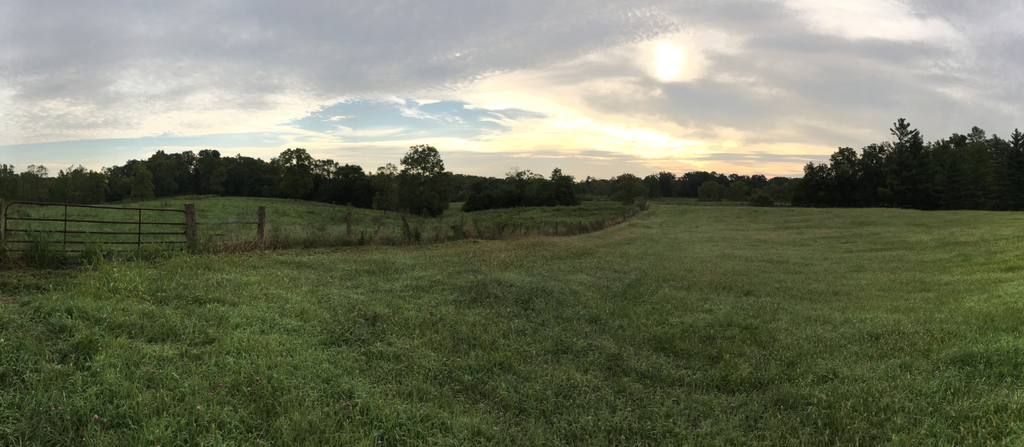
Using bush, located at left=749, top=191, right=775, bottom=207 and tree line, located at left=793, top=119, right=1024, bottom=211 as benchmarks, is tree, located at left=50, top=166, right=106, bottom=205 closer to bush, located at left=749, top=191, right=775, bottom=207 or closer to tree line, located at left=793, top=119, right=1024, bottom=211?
bush, located at left=749, top=191, right=775, bottom=207

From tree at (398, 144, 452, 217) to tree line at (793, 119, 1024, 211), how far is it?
60.0 meters

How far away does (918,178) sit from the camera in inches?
2470

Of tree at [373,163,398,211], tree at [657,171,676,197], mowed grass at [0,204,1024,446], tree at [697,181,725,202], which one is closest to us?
mowed grass at [0,204,1024,446]

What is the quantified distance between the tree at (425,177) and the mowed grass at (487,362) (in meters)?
57.7

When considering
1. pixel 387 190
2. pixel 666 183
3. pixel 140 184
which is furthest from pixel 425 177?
pixel 666 183

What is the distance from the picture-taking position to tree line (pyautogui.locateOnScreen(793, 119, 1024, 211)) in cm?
5975

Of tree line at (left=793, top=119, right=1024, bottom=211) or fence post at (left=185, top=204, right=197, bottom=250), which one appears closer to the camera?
fence post at (left=185, top=204, right=197, bottom=250)

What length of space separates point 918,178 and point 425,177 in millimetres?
70047

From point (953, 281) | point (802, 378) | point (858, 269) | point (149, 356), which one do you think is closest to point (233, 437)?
point (149, 356)

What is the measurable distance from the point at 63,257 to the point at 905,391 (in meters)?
14.8

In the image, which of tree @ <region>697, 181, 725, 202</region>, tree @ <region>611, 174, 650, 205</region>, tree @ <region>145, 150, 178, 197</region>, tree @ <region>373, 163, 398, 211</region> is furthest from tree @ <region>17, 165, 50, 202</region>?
tree @ <region>697, 181, 725, 202</region>

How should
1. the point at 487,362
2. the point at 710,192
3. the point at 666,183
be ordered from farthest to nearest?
the point at 666,183 < the point at 710,192 < the point at 487,362

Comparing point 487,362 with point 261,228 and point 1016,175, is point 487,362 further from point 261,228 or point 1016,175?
point 1016,175

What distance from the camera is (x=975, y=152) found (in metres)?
62.0
